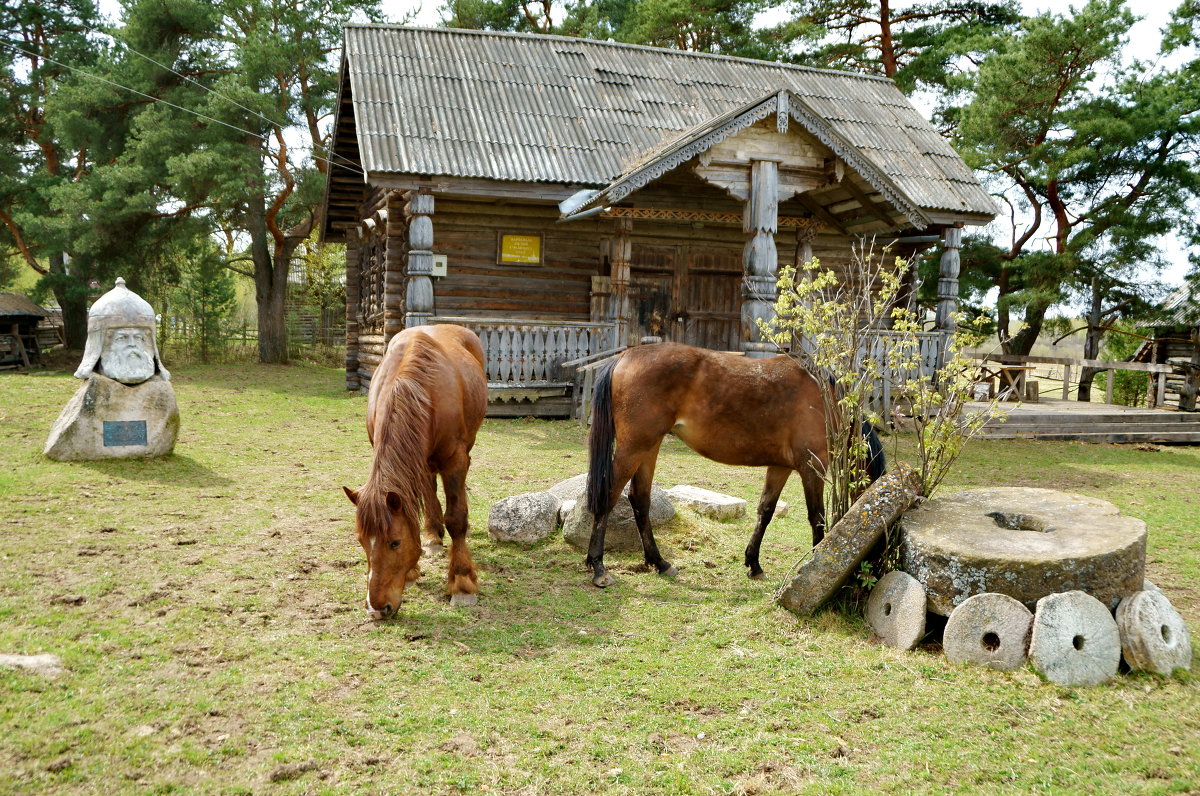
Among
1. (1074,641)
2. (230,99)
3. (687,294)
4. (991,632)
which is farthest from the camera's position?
(230,99)

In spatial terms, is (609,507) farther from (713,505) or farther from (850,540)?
(713,505)

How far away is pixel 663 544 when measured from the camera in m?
6.32

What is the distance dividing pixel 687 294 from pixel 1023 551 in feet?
37.6

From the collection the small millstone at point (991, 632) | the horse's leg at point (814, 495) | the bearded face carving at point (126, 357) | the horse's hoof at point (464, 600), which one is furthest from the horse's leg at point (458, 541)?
the bearded face carving at point (126, 357)

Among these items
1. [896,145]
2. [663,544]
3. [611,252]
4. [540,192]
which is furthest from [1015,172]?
[663,544]

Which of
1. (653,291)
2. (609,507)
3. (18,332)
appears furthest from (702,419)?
(18,332)

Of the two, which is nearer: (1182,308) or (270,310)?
(1182,308)

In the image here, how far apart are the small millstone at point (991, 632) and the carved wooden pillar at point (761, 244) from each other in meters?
7.31

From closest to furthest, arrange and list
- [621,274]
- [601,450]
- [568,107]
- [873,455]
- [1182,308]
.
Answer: [873,455] < [601,450] < [621,274] < [568,107] < [1182,308]

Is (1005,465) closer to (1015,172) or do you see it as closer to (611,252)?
(611,252)

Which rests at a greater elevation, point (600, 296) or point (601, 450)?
point (600, 296)

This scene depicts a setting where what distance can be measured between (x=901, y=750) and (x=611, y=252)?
11702mm

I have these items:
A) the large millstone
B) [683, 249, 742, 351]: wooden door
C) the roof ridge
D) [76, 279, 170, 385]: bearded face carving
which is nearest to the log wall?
[683, 249, 742, 351]: wooden door

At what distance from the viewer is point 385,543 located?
14.0ft
